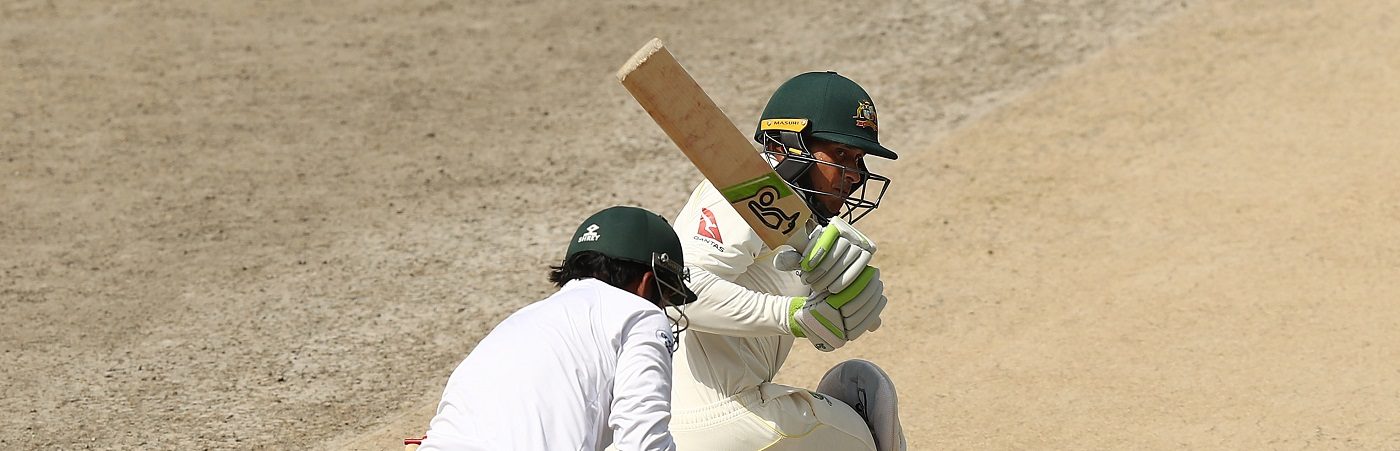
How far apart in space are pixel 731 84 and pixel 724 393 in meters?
7.44

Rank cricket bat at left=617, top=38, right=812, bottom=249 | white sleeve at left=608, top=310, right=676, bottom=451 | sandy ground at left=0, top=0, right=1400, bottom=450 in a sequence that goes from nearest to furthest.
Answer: white sleeve at left=608, top=310, right=676, bottom=451
cricket bat at left=617, top=38, right=812, bottom=249
sandy ground at left=0, top=0, right=1400, bottom=450

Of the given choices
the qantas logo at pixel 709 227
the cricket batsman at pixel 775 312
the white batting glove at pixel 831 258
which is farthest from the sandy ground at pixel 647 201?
the white batting glove at pixel 831 258

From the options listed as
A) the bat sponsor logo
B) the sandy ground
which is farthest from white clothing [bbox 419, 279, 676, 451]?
the sandy ground

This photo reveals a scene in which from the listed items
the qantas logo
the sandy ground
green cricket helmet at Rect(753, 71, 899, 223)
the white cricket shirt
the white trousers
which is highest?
green cricket helmet at Rect(753, 71, 899, 223)

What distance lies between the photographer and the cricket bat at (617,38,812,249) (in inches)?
159

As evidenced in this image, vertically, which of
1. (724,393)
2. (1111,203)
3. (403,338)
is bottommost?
(1111,203)

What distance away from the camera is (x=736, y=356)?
4.78 m

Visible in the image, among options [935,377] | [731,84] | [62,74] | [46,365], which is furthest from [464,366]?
[62,74]

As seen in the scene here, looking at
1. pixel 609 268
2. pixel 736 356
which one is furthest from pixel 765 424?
pixel 609 268

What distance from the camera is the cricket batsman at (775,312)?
4.53m

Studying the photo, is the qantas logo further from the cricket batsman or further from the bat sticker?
the bat sticker

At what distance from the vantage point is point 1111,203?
9.62 metres

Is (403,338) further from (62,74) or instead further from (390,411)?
(62,74)

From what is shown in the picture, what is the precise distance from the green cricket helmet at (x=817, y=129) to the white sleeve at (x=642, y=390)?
98cm
